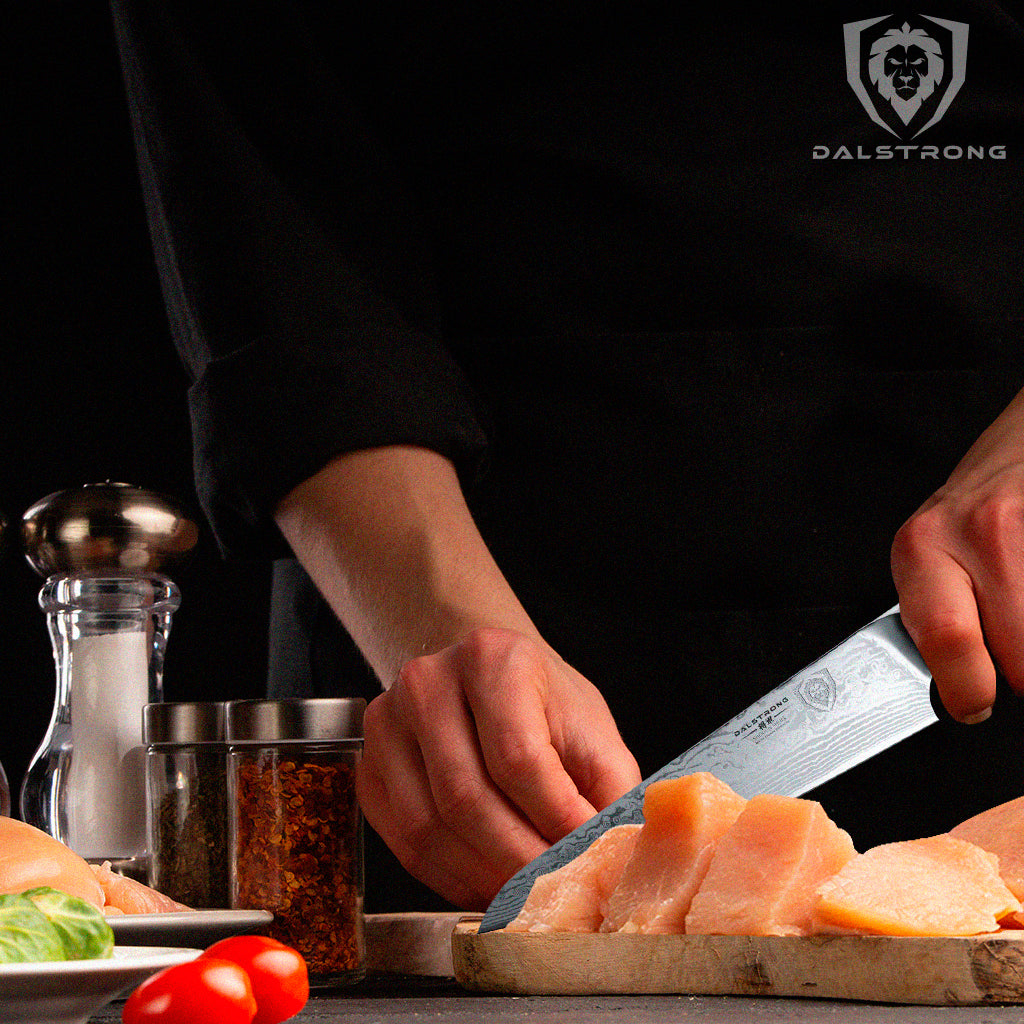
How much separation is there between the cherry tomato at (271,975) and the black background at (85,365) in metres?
1.69

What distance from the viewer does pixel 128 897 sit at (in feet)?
3.01

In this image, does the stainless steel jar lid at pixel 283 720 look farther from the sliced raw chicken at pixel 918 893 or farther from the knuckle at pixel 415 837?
the sliced raw chicken at pixel 918 893

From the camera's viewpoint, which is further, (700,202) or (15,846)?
(700,202)

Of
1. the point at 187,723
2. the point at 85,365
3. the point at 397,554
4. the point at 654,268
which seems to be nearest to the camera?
the point at 187,723

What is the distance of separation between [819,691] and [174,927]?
515 millimetres

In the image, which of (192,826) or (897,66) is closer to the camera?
(192,826)

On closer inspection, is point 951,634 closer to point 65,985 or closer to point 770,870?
point 770,870

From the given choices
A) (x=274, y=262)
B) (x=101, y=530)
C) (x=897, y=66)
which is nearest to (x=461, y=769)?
(x=101, y=530)

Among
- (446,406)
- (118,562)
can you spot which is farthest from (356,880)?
(446,406)

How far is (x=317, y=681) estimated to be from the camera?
1667mm

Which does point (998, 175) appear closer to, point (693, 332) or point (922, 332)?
point (922, 332)

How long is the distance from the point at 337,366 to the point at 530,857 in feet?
1.74

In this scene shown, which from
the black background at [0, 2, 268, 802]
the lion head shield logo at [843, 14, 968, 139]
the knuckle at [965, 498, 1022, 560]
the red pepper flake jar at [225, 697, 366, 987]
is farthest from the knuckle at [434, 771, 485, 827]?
the black background at [0, 2, 268, 802]

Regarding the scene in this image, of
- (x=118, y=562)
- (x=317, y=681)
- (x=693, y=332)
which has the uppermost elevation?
(x=693, y=332)
